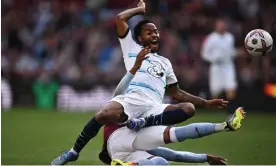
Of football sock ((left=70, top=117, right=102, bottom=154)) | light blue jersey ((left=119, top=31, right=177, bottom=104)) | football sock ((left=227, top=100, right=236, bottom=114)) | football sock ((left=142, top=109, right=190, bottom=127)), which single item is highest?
light blue jersey ((left=119, top=31, right=177, bottom=104))

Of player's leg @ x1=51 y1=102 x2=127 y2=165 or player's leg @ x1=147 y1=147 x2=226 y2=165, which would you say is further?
player's leg @ x1=147 y1=147 x2=226 y2=165

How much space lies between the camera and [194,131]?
8.71 m

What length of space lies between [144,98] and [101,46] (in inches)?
559

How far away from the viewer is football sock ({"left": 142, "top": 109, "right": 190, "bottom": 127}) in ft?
29.4

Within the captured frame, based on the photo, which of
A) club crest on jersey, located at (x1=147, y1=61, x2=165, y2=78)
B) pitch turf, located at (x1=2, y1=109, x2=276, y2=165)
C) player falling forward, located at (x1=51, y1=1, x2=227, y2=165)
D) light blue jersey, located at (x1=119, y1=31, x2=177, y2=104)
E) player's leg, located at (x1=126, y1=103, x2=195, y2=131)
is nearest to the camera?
player's leg, located at (x1=126, y1=103, x2=195, y2=131)

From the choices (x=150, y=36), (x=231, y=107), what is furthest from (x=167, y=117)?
(x=231, y=107)

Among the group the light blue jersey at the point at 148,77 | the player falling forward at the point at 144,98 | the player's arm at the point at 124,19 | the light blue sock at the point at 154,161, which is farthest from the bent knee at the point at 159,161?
the player's arm at the point at 124,19

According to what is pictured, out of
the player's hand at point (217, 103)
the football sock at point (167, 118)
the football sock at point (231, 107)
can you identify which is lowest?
the football sock at point (231, 107)

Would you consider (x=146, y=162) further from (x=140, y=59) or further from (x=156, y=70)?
(x=156, y=70)

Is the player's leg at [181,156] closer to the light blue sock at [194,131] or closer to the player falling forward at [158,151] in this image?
the player falling forward at [158,151]

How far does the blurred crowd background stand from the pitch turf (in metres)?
1.85

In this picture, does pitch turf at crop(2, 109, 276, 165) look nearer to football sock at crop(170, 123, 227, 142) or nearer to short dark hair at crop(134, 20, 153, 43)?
football sock at crop(170, 123, 227, 142)

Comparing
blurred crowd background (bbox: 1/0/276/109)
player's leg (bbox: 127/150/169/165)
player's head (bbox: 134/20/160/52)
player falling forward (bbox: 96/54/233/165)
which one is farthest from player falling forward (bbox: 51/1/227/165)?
blurred crowd background (bbox: 1/0/276/109)

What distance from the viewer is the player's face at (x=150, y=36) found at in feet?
31.9
